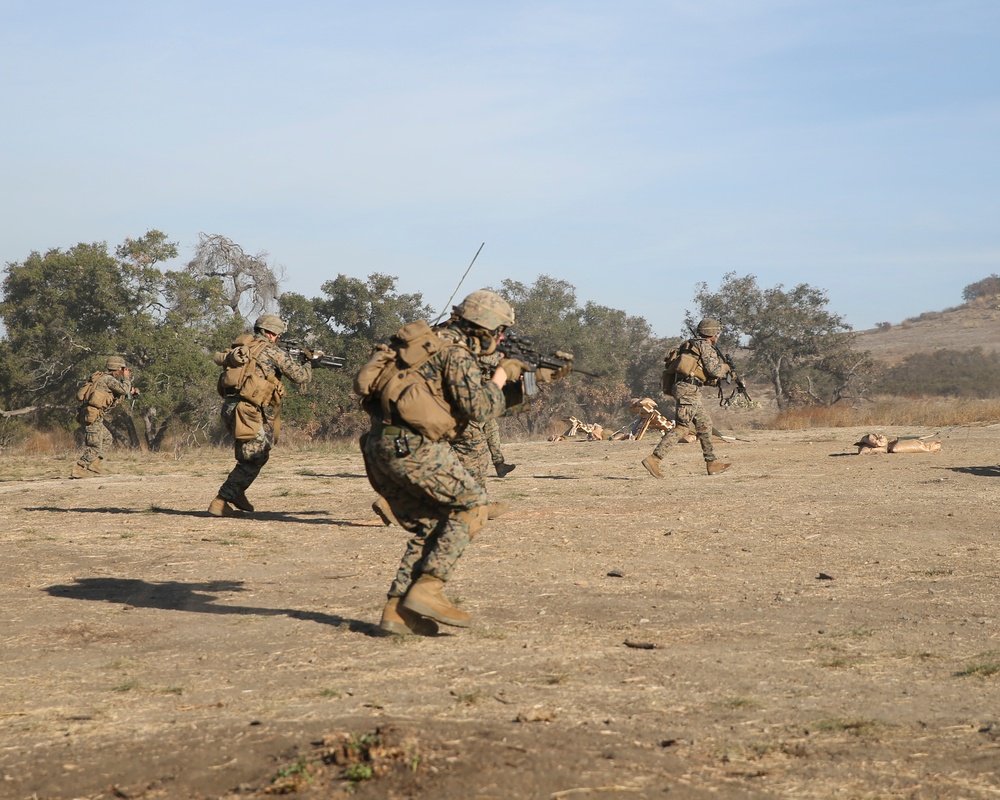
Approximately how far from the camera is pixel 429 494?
6.01 metres

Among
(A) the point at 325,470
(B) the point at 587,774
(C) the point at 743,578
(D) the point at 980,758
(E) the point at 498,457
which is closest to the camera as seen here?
(B) the point at 587,774

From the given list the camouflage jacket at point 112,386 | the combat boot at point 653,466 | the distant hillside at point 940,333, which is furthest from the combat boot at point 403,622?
the distant hillside at point 940,333

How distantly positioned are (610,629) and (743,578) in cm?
202

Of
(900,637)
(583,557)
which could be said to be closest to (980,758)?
(900,637)

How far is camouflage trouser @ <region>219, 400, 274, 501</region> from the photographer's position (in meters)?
11.5

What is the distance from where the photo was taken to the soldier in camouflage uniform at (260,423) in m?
11.6

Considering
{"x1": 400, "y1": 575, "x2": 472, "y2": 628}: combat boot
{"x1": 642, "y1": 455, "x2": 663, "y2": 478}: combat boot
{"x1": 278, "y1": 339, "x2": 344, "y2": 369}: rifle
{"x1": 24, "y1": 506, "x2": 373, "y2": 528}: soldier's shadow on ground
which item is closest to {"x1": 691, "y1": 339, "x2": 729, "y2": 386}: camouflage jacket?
{"x1": 642, "y1": 455, "x2": 663, "y2": 478}: combat boot

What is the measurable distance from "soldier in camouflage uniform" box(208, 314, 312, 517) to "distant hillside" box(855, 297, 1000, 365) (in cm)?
5170

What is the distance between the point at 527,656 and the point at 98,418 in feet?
45.6

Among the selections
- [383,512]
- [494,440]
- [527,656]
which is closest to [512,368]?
[527,656]

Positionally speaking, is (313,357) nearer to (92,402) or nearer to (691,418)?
(691,418)

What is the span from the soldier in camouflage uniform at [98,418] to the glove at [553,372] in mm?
11977

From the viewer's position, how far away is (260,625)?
6746 millimetres

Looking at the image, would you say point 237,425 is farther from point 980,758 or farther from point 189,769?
point 980,758
